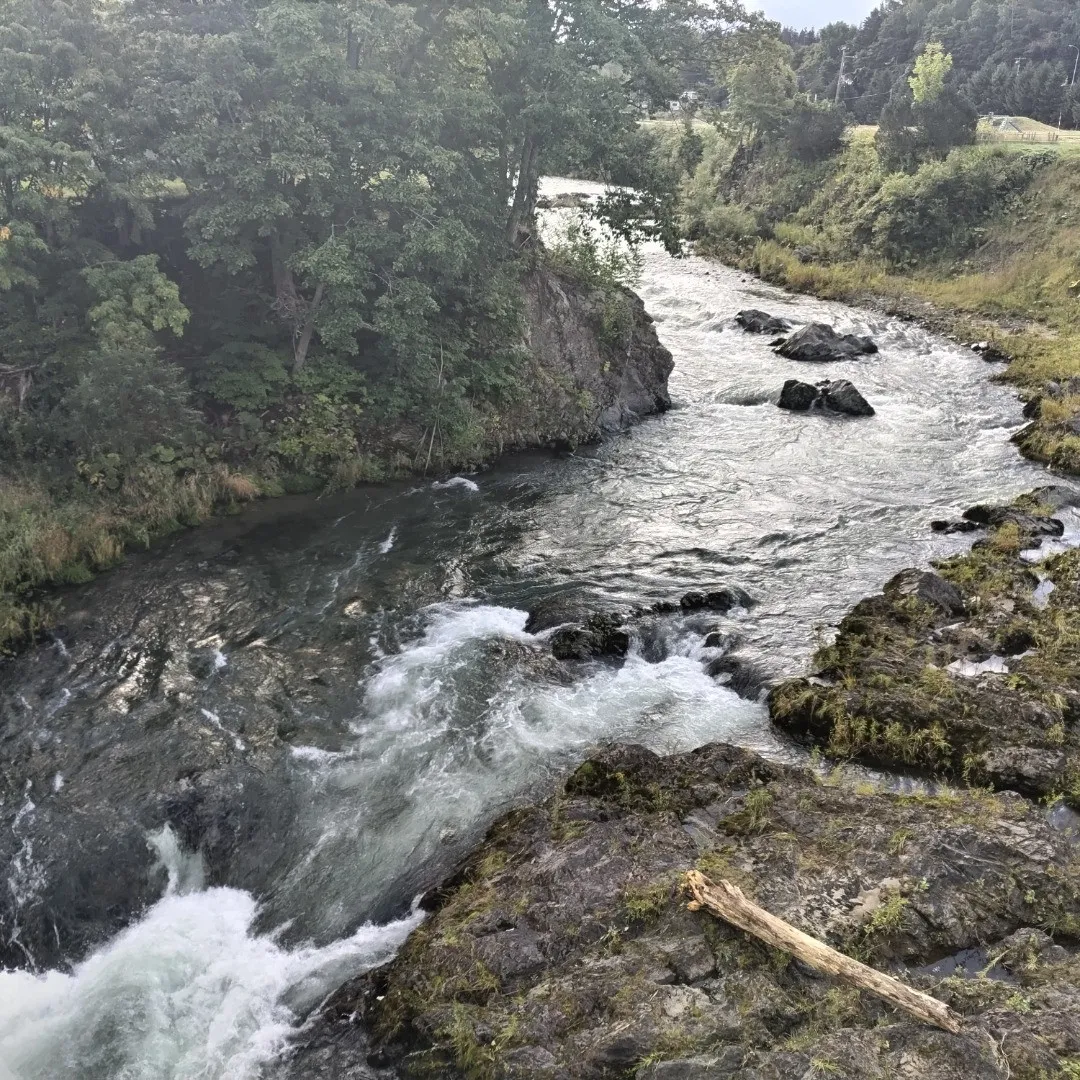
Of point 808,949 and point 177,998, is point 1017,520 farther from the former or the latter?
point 177,998

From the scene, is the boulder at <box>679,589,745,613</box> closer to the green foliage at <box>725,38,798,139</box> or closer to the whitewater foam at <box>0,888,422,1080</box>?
the whitewater foam at <box>0,888,422,1080</box>

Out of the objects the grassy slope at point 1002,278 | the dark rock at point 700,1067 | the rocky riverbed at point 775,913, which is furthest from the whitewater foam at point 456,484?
the grassy slope at point 1002,278

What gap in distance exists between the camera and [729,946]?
794 cm

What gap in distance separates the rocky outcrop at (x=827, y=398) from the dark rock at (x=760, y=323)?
9.84 meters

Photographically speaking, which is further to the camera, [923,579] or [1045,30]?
[1045,30]

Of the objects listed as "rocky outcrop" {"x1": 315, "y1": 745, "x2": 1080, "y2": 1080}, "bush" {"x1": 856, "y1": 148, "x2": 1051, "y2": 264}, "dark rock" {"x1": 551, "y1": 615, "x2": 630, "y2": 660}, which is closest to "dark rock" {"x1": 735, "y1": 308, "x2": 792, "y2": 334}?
"bush" {"x1": 856, "y1": 148, "x2": 1051, "y2": 264}

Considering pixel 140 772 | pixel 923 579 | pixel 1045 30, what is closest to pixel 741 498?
pixel 923 579

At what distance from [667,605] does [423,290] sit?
10.7 m

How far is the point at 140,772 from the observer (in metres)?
12.1

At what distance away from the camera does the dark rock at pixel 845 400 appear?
30.0m

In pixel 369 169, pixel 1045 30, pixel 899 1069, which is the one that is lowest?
pixel 899 1069

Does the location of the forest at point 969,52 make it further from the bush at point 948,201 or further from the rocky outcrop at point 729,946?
the rocky outcrop at point 729,946

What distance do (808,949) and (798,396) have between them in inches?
1009

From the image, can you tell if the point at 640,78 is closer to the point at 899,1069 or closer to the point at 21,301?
the point at 21,301
